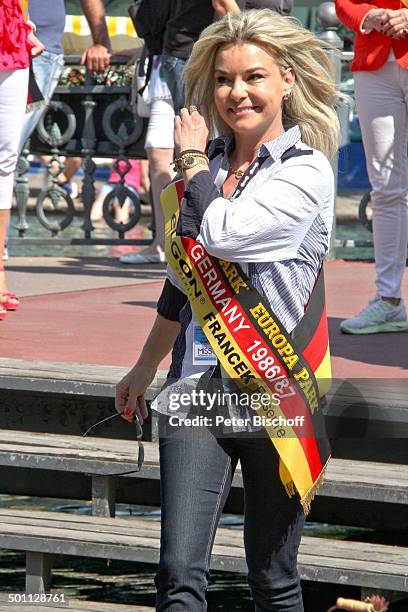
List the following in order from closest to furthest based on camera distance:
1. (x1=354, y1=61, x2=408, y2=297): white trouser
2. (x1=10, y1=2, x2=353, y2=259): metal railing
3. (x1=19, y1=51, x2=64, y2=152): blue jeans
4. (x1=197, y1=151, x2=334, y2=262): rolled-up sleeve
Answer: (x1=197, y1=151, x2=334, y2=262): rolled-up sleeve → (x1=354, y1=61, x2=408, y2=297): white trouser → (x1=19, y1=51, x2=64, y2=152): blue jeans → (x1=10, y1=2, x2=353, y2=259): metal railing

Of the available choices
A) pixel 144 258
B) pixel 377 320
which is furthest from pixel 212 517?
pixel 144 258

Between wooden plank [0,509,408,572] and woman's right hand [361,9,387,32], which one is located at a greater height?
woman's right hand [361,9,387,32]

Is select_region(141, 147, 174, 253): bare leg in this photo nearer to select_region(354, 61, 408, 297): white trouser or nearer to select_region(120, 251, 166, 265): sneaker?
select_region(120, 251, 166, 265): sneaker

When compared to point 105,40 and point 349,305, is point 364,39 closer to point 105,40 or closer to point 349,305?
point 349,305

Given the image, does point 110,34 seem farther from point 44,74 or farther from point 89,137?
point 44,74

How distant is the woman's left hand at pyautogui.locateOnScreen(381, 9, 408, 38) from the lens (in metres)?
5.80

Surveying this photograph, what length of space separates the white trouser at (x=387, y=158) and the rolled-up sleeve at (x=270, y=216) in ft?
8.86

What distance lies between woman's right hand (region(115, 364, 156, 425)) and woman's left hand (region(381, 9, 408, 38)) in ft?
8.98

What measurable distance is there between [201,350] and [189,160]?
45 cm

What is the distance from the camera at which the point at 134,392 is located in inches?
140

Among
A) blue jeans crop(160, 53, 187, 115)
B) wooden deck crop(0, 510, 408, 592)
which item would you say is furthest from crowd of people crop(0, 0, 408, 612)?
blue jeans crop(160, 53, 187, 115)

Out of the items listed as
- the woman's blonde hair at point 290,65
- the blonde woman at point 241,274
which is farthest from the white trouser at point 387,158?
the blonde woman at point 241,274

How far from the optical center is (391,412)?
14.6ft

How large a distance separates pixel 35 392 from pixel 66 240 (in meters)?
4.93
